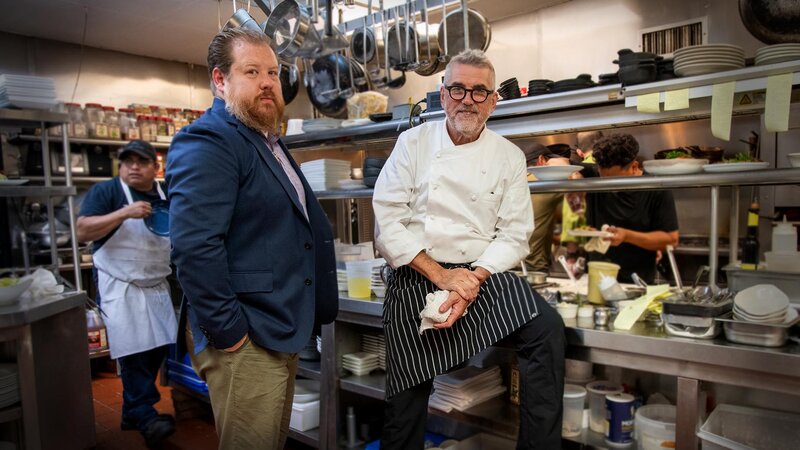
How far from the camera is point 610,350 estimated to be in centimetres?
208

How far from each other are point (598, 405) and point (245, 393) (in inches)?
58.8

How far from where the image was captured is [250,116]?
1.81 m

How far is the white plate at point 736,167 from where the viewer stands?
1.99 meters

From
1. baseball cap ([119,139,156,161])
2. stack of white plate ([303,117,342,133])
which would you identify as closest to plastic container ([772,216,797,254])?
stack of white plate ([303,117,342,133])

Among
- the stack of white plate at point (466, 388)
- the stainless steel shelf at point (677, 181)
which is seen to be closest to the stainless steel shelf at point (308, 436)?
the stack of white plate at point (466, 388)

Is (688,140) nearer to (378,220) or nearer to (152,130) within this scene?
(378,220)

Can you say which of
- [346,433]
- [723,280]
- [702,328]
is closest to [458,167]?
[702,328]

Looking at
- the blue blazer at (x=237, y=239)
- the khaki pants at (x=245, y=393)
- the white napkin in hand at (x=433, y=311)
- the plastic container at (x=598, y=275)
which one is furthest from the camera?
the plastic container at (x=598, y=275)

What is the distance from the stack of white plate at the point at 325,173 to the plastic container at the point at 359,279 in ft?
2.26

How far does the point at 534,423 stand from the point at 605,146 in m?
1.84

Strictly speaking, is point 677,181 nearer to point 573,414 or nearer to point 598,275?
point 598,275

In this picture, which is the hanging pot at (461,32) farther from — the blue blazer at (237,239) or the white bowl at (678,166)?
the blue blazer at (237,239)

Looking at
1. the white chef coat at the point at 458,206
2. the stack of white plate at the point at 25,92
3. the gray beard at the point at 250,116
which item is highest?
the stack of white plate at the point at 25,92

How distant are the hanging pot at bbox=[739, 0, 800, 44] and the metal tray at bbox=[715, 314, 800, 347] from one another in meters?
1.12
